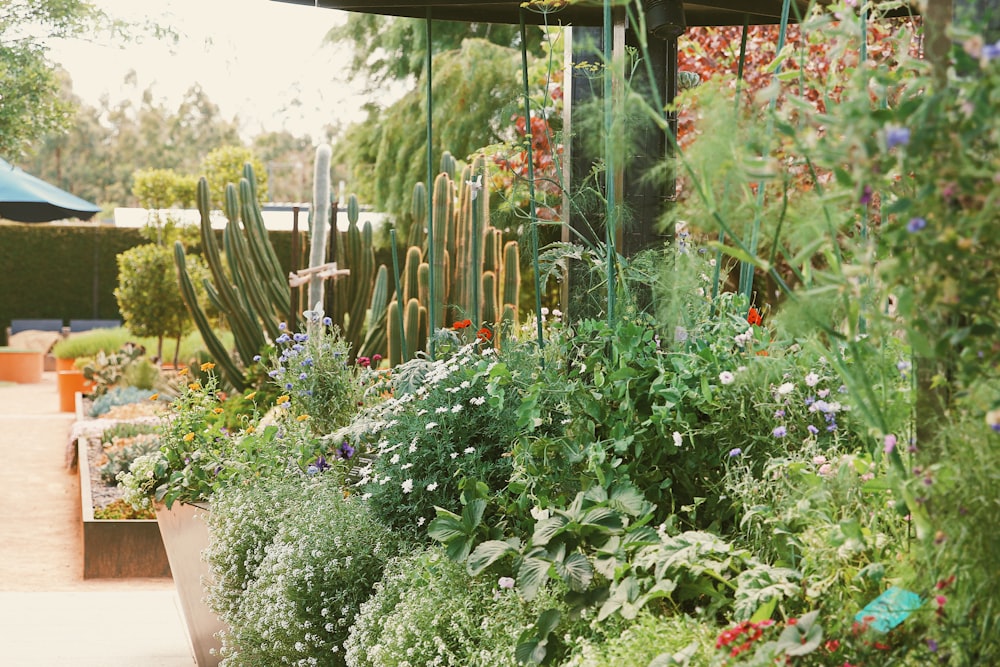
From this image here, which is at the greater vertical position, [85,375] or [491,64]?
[491,64]

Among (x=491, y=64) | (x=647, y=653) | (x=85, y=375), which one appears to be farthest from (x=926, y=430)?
(x=85, y=375)

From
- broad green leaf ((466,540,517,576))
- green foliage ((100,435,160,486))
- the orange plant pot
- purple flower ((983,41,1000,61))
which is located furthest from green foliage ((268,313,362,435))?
the orange plant pot

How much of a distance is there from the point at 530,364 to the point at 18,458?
22.8ft

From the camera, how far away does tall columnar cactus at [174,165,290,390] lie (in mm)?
7496

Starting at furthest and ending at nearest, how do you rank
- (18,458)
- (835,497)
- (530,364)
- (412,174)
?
(412,174) < (18,458) < (530,364) < (835,497)

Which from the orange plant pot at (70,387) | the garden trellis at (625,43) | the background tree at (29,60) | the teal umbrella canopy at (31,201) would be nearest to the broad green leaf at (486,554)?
the garden trellis at (625,43)

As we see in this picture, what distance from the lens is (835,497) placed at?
157cm

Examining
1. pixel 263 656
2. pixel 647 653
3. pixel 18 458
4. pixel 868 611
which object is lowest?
pixel 18 458

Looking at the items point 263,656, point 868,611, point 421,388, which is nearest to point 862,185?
point 868,611

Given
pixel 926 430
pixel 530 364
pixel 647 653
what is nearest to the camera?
pixel 926 430

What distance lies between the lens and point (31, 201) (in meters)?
8.25

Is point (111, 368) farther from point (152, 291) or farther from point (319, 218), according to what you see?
point (319, 218)

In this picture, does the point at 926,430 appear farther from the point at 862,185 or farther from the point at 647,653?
the point at 647,653

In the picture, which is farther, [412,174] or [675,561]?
[412,174]
